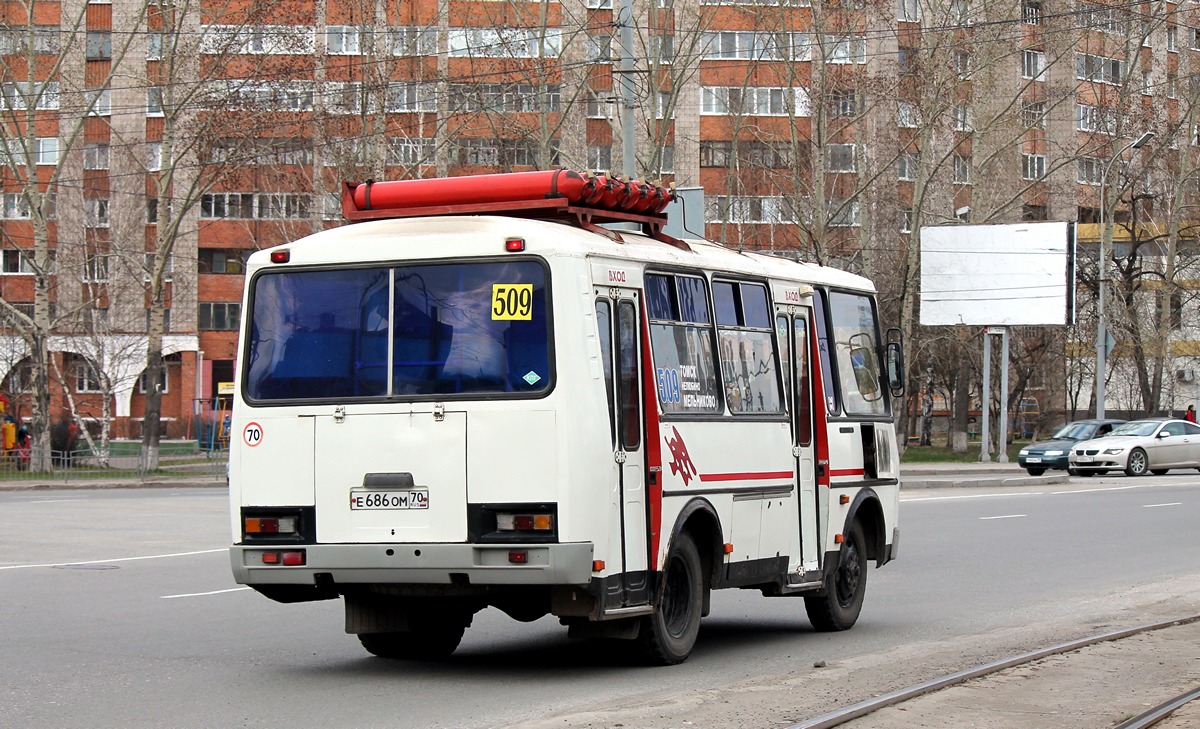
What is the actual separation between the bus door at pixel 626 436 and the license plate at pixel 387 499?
1096mm

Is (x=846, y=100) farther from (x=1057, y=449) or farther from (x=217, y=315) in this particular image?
(x=217, y=315)

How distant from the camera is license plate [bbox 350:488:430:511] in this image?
9.68 meters

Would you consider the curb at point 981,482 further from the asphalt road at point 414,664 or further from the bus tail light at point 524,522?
the bus tail light at point 524,522

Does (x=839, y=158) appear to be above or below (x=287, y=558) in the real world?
above

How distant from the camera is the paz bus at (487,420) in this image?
9578 mm

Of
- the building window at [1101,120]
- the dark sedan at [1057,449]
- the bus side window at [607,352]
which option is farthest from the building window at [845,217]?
the bus side window at [607,352]

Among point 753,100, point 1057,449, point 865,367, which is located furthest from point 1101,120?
point 865,367

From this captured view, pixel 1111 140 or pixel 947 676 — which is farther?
pixel 1111 140

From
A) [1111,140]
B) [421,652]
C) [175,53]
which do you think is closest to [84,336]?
[175,53]

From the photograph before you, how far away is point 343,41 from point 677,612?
1957 inches

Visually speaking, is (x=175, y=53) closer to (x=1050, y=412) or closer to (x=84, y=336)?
(x=84, y=336)

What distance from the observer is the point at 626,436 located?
10016mm

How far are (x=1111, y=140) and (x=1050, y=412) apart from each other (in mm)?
15363

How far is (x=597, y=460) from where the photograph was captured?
9.66 metres
